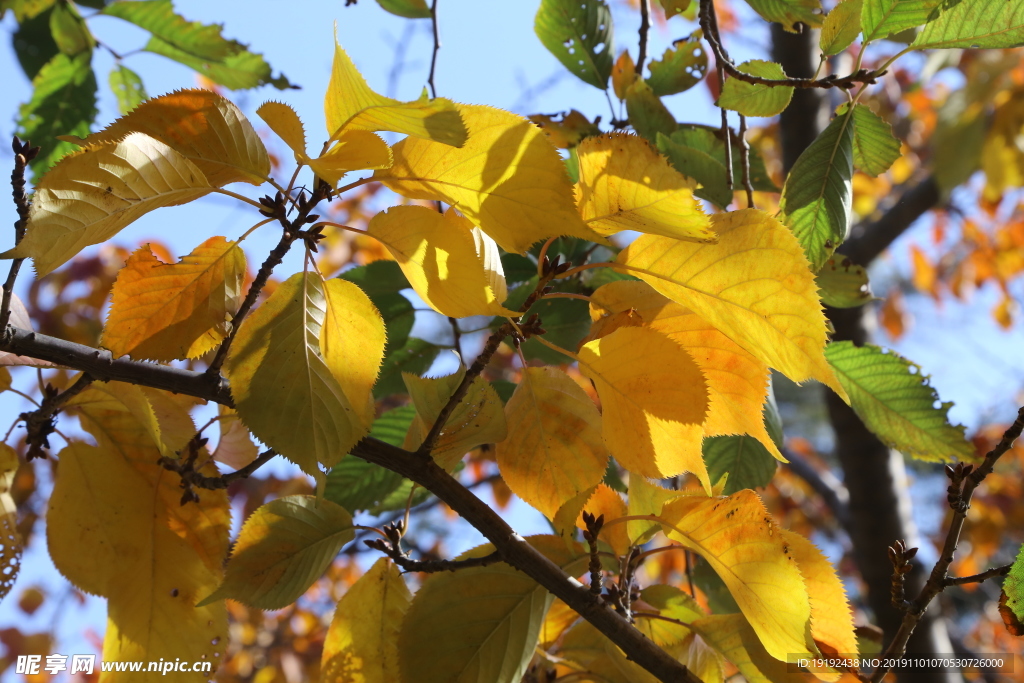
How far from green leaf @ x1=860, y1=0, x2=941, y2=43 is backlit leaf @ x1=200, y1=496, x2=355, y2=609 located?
0.74 m

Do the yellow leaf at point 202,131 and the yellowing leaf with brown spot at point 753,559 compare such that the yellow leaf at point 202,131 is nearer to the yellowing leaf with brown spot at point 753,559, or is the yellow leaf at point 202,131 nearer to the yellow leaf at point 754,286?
the yellow leaf at point 754,286

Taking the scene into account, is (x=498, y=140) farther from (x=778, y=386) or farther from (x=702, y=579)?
(x=778, y=386)

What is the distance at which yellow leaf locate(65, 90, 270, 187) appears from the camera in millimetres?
514

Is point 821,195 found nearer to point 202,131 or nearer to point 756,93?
point 756,93

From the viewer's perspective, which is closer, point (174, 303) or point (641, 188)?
point (641, 188)

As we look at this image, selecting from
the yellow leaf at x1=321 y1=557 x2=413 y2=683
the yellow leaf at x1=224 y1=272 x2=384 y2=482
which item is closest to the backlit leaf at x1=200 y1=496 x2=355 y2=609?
the yellow leaf at x1=321 y1=557 x2=413 y2=683

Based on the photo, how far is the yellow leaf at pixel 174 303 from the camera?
58 centimetres

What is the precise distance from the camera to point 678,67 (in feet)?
3.85

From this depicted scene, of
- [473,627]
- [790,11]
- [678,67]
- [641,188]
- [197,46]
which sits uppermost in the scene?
[197,46]

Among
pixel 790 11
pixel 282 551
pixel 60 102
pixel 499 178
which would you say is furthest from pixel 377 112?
pixel 60 102

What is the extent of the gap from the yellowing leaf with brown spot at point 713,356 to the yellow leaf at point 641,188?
0.37 feet

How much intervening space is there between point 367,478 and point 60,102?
943 millimetres

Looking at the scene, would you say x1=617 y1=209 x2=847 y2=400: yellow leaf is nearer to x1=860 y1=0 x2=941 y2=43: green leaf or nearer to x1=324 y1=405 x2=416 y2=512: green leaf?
x1=860 y1=0 x2=941 y2=43: green leaf

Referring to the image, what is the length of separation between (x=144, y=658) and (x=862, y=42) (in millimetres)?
1001
